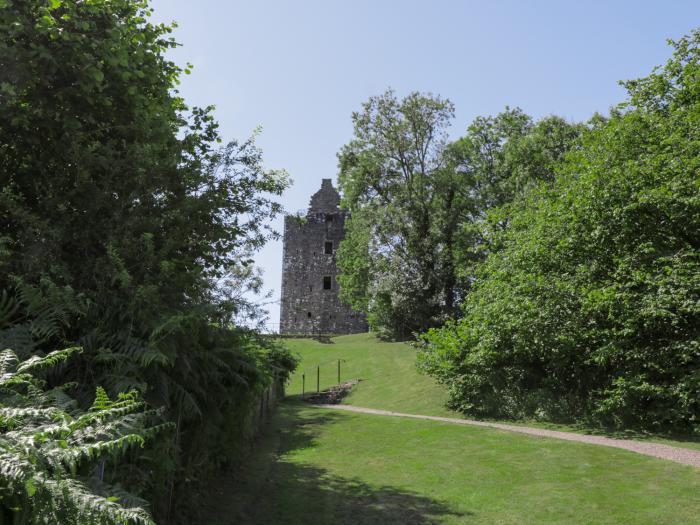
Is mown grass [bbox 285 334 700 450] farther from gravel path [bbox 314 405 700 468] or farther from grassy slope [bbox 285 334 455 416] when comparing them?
gravel path [bbox 314 405 700 468]

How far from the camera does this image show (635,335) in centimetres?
1573

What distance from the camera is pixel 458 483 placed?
392 inches

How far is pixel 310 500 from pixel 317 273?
5078 cm

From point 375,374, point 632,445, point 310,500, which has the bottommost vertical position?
point 310,500

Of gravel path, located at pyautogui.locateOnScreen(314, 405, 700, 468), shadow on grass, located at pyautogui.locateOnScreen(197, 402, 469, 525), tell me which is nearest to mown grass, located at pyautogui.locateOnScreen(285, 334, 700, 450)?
gravel path, located at pyautogui.locateOnScreen(314, 405, 700, 468)

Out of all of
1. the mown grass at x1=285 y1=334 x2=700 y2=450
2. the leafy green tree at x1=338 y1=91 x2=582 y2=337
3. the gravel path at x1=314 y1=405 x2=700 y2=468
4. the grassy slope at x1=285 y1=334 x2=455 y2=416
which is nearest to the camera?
the gravel path at x1=314 y1=405 x2=700 y2=468

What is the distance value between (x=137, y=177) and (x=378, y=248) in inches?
1349

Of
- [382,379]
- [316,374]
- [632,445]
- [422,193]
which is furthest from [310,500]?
[422,193]

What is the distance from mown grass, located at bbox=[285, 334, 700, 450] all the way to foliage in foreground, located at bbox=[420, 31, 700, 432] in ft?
3.40

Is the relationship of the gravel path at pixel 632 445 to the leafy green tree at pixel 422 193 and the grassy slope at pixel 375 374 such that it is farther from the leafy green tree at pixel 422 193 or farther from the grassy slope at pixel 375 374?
the leafy green tree at pixel 422 193

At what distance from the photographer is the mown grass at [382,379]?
16500mm

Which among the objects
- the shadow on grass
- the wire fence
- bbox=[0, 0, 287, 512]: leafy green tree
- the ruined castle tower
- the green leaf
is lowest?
the shadow on grass

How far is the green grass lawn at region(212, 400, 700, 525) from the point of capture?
800cm

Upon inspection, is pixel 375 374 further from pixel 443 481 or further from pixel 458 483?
pixel 458 483
